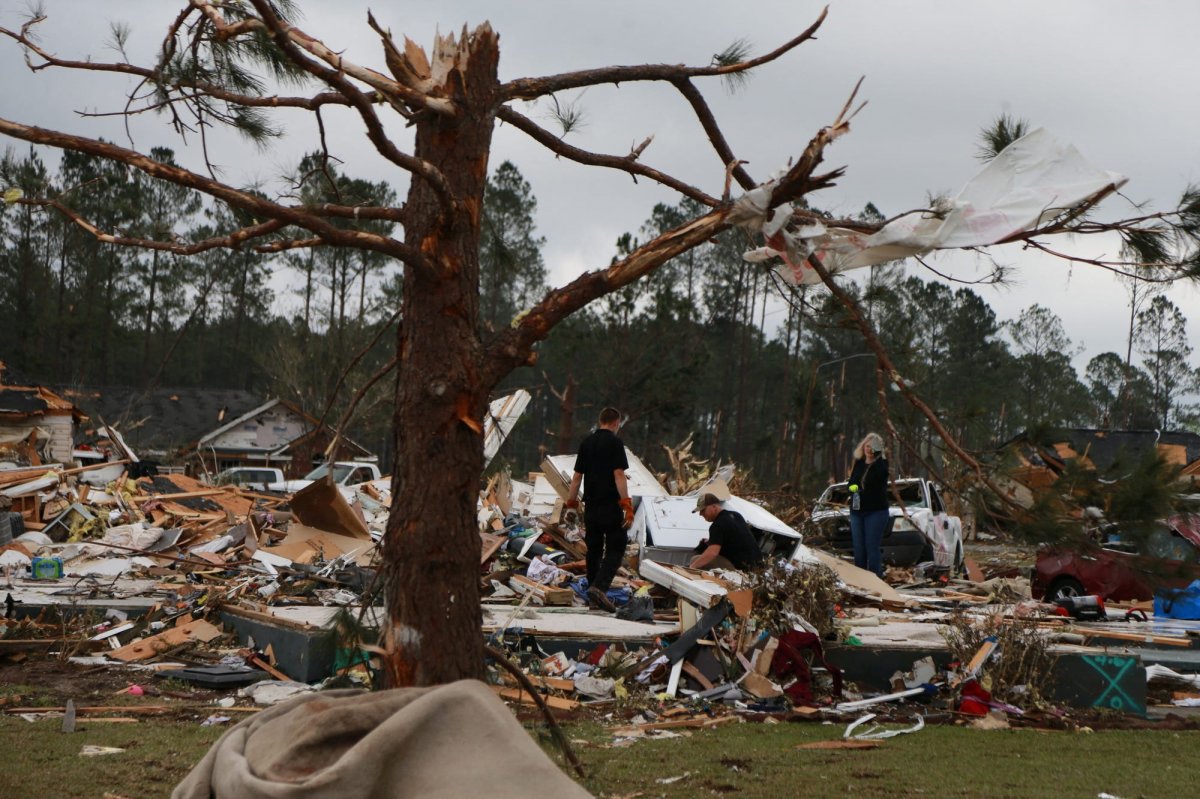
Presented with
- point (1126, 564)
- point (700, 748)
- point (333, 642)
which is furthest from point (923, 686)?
point (333, 642)

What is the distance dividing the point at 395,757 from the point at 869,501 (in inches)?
430

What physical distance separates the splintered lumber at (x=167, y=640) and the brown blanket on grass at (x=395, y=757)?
21.2ft

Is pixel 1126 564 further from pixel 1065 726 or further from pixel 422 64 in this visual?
pixel 1065 726

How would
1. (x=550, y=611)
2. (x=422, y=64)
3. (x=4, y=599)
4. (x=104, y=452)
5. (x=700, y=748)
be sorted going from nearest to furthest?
(x=422, y=64), (x=700, y=748), (x=550, y=611), (x=4, y=599), (x=104, y=452)

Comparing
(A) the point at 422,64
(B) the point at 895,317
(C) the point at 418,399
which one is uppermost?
(A) the point at 422,64

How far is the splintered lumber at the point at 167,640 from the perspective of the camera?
9146mm

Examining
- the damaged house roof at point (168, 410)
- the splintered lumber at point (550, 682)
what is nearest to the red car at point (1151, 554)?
the splintered lumber at point (550, 682)

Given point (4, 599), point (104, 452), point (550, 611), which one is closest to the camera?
point (550, 611)

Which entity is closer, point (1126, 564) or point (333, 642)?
point (1126, 564)

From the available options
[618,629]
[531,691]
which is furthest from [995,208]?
[618,629]

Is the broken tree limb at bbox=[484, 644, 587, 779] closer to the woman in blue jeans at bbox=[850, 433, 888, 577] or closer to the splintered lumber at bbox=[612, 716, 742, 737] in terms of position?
the splintered lumber at bbox=[612, 716, 742, 737]

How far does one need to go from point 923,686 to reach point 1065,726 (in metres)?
1.00

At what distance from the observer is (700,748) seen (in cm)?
634

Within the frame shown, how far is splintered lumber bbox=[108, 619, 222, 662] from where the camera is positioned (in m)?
9.15
